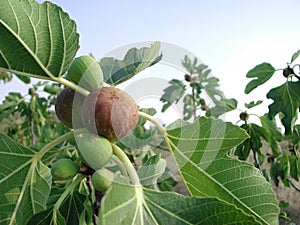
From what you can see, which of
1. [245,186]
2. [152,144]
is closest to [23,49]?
[245,186]

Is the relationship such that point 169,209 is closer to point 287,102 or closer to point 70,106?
point 70,106

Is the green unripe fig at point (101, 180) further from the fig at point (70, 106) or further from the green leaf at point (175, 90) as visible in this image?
the green leaf at point (175, 90)

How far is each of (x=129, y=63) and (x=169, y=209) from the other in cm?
47

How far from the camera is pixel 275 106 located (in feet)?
9.83

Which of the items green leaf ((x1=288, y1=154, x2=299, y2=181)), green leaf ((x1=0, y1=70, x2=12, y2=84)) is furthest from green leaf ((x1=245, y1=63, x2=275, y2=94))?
green leaf ((x1=0, y1=70, x2=12, y2=84))

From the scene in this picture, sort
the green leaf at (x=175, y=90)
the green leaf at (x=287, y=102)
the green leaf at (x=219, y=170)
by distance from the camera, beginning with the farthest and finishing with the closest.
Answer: the green leaf at (x=175, y=90) → the green leaf at (x=287, y=102) → the green leaf at (x=219, y=170)

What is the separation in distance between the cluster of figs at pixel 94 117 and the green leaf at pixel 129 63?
13cm

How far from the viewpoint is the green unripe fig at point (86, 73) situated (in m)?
0.99

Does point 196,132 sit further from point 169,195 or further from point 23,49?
point 23,49

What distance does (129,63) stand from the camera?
116cm

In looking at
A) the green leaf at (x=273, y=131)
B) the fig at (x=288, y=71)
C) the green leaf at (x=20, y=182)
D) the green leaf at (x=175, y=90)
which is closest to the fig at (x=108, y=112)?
the green leaf at (x=20, y=182)

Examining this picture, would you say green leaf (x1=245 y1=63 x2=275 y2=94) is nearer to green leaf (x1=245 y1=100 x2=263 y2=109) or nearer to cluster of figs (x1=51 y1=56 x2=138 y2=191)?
green leaf (x1=245 y1=100 x2=263 y2=109)

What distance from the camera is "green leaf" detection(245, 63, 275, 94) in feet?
10.6

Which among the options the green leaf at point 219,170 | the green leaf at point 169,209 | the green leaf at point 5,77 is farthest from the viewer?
the green leaf at point 5,77
